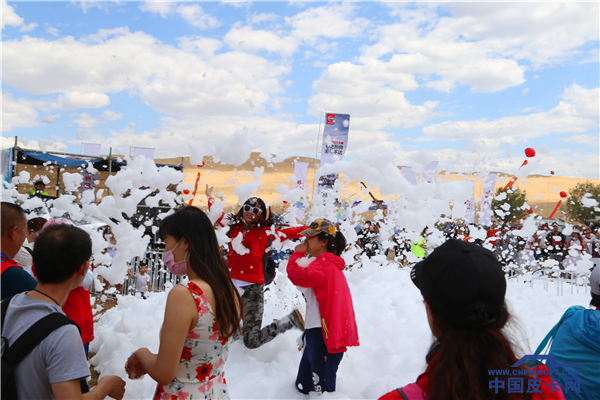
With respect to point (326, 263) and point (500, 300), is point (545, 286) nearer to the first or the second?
point (326, 263)

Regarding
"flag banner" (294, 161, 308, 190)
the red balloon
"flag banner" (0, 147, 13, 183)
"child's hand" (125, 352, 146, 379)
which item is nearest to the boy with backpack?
"child's hand" (125, 352, 146, 379)

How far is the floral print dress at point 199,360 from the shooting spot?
5.59 feet

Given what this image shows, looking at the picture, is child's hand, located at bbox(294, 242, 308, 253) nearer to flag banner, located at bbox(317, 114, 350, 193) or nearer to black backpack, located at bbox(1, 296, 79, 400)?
black backpack, located at bbox(1, 296, 79, 400)

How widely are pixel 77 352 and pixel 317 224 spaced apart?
2.22 meters

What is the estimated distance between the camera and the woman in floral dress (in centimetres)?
163

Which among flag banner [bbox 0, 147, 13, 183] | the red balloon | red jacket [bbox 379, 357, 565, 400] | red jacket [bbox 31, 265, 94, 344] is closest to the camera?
red jacket [bbox 379, 357, 565, 400]

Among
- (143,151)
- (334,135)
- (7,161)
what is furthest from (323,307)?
(7,161)

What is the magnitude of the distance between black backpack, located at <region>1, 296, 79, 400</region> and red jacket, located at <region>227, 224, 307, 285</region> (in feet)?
8.27

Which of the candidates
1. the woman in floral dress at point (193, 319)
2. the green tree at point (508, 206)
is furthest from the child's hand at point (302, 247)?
the green tree at point (508, 206)

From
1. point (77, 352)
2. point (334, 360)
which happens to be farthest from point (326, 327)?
point (77, 352)

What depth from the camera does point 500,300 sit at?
3.52 ft

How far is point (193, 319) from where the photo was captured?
5.47ft

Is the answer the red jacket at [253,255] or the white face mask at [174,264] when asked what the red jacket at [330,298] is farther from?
the white face mask at [174,264]

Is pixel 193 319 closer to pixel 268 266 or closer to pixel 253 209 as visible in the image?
pixel 253 209
